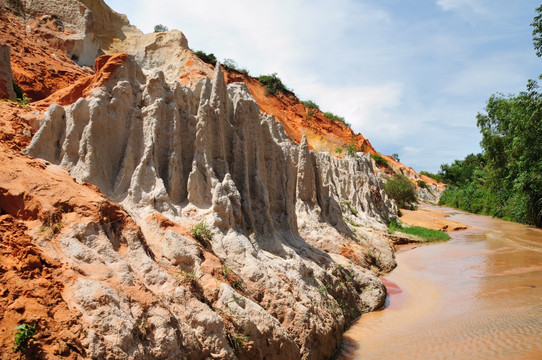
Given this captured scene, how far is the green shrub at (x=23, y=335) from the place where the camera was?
2.85 meters

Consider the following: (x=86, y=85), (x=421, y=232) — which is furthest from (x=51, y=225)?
(x=421, y=232)

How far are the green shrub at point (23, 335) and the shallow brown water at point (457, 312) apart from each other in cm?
503

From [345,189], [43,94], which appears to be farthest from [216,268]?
[345,189]

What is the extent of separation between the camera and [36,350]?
115 inches

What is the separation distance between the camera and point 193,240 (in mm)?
5426

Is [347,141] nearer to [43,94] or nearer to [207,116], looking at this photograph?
[43,94]

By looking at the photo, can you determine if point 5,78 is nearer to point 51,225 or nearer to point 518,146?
point 51,225

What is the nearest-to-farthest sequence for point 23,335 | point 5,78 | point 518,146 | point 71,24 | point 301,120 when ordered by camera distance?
point 23,335, point 5,78, point 518,146, point 71,24, point 301,120

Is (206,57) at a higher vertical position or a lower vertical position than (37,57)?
higher

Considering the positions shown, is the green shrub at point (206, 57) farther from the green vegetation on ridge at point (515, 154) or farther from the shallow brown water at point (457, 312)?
the shallow brown water at point (457, 312)

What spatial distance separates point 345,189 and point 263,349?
1757 cm

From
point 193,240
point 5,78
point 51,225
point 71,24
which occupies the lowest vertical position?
point 193,240

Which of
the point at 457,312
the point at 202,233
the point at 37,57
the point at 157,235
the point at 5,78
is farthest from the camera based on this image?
the point at 37,57

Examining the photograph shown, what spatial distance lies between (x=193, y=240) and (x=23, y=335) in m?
2.67
